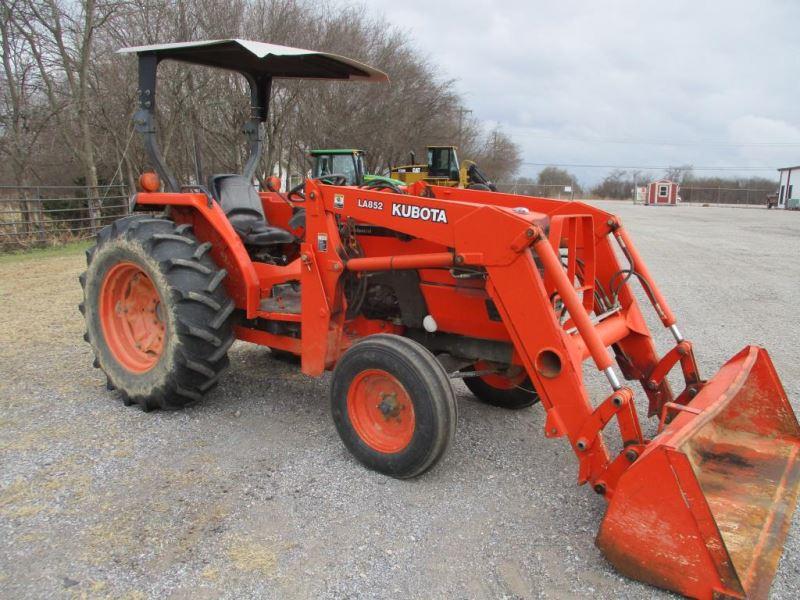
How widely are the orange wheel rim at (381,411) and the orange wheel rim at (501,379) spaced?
763 mm

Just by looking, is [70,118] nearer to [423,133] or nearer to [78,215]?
[78,215]

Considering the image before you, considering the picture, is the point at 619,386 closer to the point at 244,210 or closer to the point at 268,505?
the point at 268,505

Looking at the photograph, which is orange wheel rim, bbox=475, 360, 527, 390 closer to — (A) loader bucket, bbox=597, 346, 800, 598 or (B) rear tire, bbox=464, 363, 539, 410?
(B) rear tire, bbox=464, 363, 539, 410

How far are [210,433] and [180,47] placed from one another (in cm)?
245

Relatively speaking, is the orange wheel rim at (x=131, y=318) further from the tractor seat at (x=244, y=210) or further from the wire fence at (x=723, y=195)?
the wire fence at (x=723, y=195)

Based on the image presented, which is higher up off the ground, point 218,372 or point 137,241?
point 137,241

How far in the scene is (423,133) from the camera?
2977cm

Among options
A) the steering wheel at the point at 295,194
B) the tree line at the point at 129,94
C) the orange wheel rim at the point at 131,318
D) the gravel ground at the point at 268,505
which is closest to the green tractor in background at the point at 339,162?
the tree line at the point at 129,94

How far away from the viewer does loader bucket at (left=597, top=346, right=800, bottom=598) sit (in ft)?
7.47

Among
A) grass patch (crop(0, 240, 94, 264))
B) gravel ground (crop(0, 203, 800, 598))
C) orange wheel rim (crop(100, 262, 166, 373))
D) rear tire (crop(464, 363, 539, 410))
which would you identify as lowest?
gravel ground (crop(0, 203, 800, 598))

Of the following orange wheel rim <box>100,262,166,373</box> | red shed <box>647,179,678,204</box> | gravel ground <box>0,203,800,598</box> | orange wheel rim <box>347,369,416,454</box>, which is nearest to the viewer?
gravel ground <box>0,203,800,598</box>

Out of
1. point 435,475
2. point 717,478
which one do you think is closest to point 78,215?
point 435,475

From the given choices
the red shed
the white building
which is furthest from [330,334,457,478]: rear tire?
the red shed

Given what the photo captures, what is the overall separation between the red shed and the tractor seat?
56.8 metres
